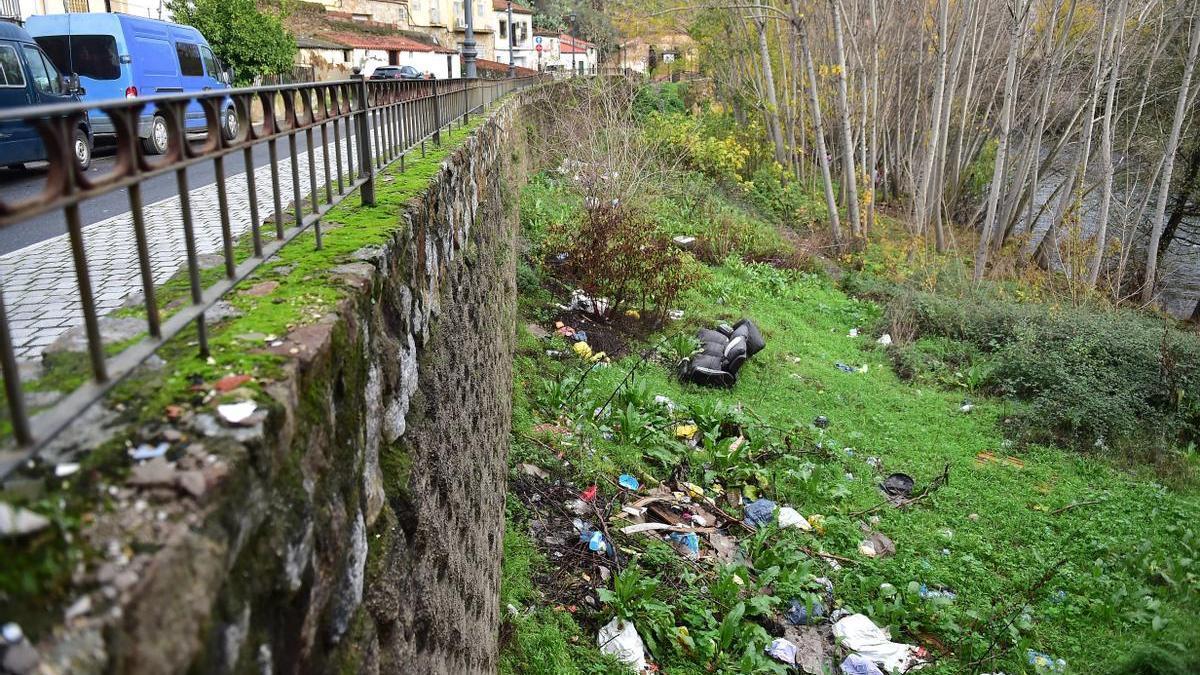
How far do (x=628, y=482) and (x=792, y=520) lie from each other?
144 cm

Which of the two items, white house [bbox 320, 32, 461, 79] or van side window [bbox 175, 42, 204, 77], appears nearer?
van side window [bbox 175, 42, 204, 77]

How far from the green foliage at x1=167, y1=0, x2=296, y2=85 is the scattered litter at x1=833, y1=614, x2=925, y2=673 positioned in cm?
2348

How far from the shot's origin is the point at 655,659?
17.1ft

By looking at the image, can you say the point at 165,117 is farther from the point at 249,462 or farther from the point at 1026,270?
the point at 1026,270

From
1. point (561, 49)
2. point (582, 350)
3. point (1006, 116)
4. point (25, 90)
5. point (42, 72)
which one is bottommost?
point (582, 350)

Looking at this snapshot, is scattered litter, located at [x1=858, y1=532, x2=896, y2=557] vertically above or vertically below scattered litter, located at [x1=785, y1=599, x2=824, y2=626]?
below

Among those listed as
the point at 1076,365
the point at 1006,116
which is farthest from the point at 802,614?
the point at 1006,116

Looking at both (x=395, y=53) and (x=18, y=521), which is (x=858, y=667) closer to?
(x=18, y=521)

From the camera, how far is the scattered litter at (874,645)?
213 inches

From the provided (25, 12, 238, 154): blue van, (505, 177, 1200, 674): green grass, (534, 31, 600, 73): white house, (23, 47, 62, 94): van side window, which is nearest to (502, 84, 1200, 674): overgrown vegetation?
(505, 177, 1200, 674): green grass

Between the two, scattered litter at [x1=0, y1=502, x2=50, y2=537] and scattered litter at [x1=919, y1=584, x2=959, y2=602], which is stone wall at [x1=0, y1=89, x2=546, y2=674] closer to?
scattered litter at [x1=0, y1=502, x2=50, y2=537]

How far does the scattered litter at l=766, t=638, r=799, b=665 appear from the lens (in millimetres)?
5312

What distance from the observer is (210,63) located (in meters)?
15.8

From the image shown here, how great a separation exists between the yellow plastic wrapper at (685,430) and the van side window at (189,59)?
11.5 metres
